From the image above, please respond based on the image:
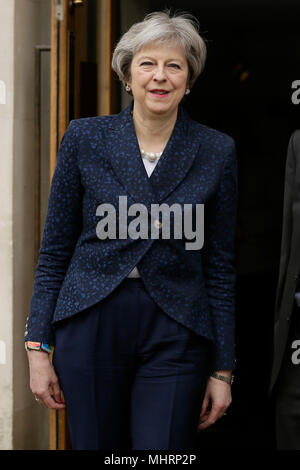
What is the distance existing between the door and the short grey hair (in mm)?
1125

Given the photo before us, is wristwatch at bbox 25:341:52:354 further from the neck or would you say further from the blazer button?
the neck

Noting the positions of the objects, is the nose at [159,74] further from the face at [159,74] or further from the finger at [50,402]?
the finger at [50,402]

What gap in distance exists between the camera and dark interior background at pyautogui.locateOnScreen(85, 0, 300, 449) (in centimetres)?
493

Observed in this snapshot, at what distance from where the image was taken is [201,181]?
200 centimetres

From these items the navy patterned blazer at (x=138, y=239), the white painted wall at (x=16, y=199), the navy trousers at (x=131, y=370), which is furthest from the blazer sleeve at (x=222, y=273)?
the white painted wall at (x=16, y=199)

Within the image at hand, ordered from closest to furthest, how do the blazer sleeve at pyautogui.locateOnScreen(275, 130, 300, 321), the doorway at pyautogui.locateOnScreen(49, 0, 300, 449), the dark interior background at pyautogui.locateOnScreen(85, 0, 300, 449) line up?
the blazer sleeve at pyautogui.locateOnScreen(275, 130, 300, 321)
the doorway at pyautogui.locateOnScreen(49, 0, 300, 449)
the dark interior background at pyautogui.locateOnScreen(85, 0, 300, 449)

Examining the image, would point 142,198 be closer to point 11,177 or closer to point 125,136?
point 125,136

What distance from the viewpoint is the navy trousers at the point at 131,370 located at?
1.92 meters

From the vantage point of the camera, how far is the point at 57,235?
80.4 inches

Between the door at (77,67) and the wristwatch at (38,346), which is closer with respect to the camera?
the wristwatch at (38,346)

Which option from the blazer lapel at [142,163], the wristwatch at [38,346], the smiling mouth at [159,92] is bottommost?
the wristwatch at [38,346]

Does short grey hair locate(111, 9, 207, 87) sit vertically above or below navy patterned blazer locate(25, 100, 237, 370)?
above

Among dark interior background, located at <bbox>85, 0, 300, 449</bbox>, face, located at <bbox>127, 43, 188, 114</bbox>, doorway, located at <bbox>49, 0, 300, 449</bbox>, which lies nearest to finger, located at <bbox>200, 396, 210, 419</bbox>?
face, located at <bbox>127, 43, 188, 114</bbox>

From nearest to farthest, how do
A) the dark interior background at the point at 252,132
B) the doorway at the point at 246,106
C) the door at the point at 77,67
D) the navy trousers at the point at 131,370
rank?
the navy trousers at the point at 131,370 → the door at the point at 77,67 → the doorway at the point at 246,106 → the dark interior background at the point at 252,132
